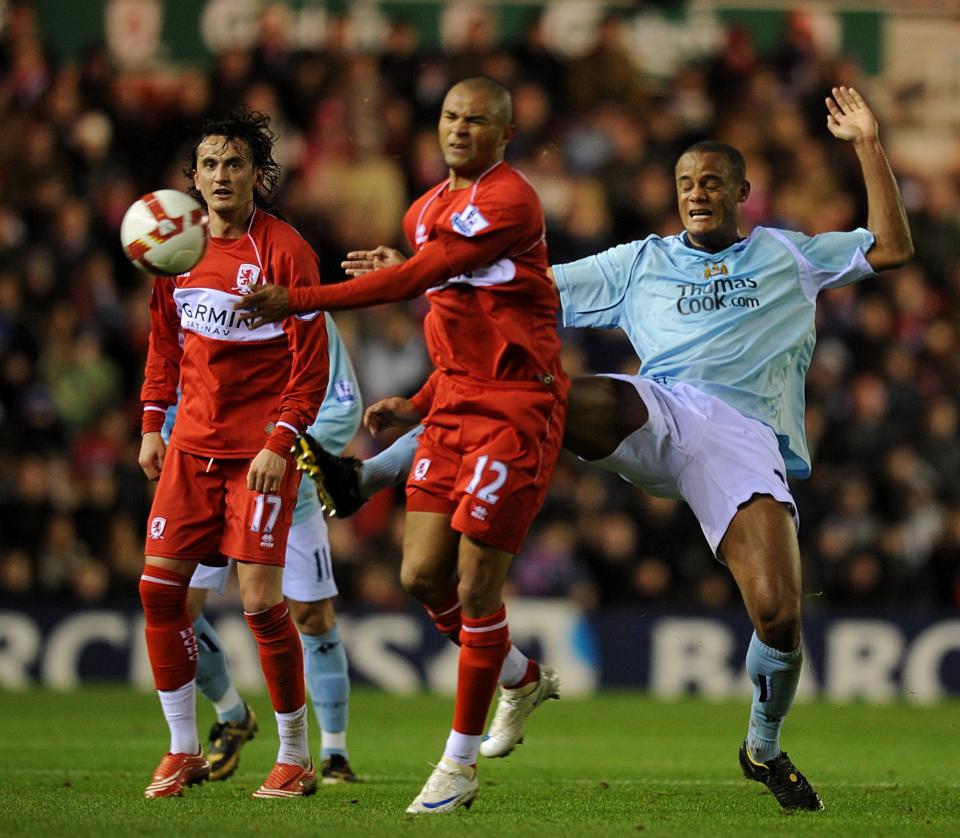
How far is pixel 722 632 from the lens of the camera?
551 inches

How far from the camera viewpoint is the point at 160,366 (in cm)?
753

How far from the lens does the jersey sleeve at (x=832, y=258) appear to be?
7.19 metres

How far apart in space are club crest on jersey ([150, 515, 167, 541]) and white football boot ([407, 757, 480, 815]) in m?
1.54

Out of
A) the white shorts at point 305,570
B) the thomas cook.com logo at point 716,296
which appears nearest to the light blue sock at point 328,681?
the white shorts at point 305,570

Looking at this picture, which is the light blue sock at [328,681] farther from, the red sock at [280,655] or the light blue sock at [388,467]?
the light blue sock at [388,467]

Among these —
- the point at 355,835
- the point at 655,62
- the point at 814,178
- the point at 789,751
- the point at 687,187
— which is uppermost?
the point at 655,62

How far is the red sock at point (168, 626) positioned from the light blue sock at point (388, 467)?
0.83 m

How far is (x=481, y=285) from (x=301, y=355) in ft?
→ 3.16

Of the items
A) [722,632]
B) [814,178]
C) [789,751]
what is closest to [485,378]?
[789,751]

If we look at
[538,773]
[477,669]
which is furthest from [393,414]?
→ [538,773]

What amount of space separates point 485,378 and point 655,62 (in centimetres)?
1271

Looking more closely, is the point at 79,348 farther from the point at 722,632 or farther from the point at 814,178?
the point at 814,178

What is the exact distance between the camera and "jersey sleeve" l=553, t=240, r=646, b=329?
741cm

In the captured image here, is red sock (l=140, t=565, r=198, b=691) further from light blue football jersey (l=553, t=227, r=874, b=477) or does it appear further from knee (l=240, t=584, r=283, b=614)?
light blue football jersey (l=553, t=227, r=874, b=477)
